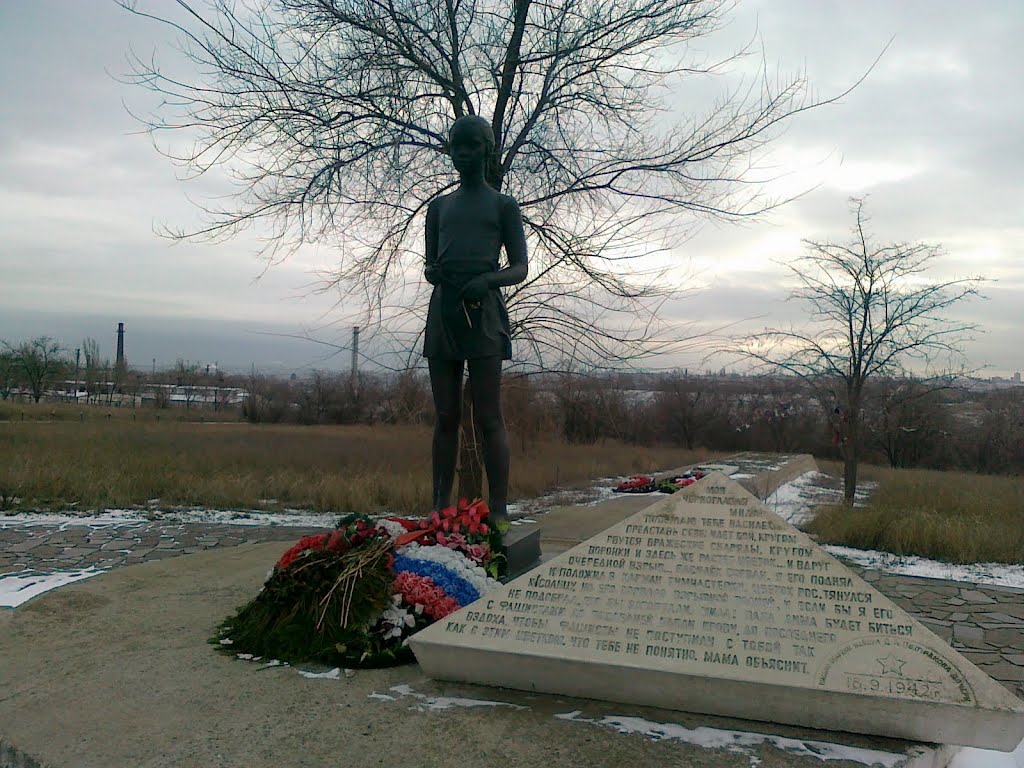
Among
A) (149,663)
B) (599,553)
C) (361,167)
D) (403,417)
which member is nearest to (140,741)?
(149,663)

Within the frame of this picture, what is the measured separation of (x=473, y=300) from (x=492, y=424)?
0.74 metres

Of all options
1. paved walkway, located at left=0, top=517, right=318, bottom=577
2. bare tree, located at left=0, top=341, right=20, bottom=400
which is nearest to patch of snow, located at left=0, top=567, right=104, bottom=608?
paved walkway, located at left=0, top=517, right=318, bottom=577

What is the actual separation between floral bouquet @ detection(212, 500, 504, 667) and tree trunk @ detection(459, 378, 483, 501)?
2800 mm

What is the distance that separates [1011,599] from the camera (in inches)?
205

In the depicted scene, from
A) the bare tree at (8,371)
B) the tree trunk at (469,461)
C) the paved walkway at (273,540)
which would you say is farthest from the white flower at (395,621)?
the bare tree at (8,371)

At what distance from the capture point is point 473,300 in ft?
14.1

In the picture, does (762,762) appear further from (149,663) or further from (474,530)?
(149,663)

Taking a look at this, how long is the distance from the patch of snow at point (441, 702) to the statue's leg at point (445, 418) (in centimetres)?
177

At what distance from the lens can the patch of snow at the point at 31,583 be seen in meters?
4.68

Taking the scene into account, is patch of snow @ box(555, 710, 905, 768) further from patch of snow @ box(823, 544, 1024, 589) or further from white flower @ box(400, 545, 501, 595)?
patch of snow @ box(823, 544, 1024, 589)

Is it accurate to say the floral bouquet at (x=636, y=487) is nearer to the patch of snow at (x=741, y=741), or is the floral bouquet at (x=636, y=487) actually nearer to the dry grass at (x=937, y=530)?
the dry grass at (x=937, y=530)

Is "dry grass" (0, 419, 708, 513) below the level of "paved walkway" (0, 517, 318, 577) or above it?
above

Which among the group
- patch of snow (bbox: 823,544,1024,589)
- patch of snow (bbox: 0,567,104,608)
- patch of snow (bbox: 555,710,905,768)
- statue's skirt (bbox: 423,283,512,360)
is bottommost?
patch of snow (bbox: 823,544,1024,589)

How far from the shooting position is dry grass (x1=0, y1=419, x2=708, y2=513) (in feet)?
30.1
